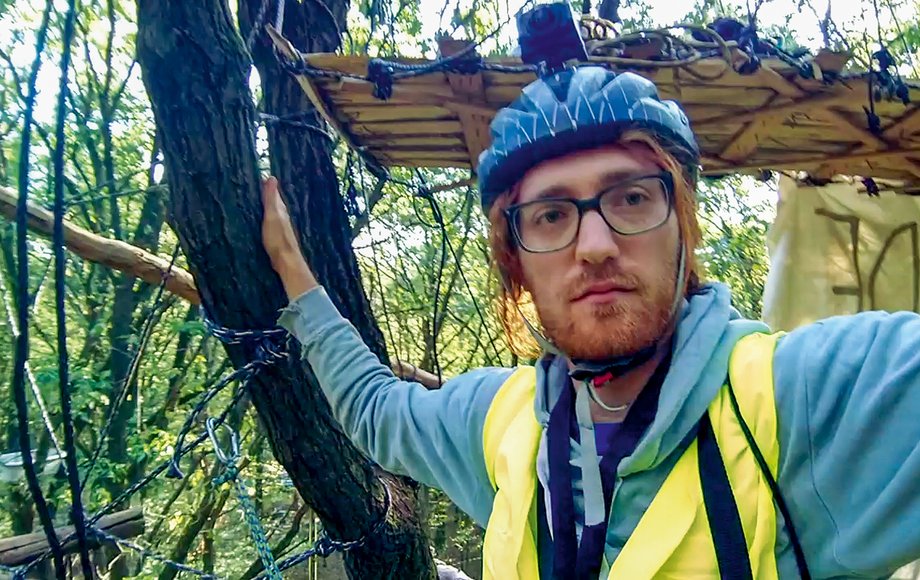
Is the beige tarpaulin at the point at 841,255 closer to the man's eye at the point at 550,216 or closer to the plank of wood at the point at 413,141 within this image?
the plank of wood at the point at 413,141

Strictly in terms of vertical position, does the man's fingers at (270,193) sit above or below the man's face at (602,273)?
above

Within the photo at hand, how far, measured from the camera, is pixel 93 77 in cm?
647

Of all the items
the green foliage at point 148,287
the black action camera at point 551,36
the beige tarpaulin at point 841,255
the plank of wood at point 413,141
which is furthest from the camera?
the green foliage at point 148,287

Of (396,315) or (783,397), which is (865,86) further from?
(396,315)

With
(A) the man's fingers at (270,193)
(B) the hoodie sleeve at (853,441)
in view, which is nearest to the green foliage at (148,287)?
(A) the man's fingers at (270,193)

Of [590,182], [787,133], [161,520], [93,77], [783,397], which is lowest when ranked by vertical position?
[161,520]

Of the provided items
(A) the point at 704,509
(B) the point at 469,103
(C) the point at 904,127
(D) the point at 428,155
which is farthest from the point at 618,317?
(C) the point at 904,127

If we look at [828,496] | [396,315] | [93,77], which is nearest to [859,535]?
[828,496]

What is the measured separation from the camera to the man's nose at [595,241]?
1.04 metres

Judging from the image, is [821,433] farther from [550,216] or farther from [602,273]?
[550,216]

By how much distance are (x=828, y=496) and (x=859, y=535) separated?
Result: 0.16 ft

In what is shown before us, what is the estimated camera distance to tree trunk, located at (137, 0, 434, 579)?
1355 mm

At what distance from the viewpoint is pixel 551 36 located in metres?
1.29

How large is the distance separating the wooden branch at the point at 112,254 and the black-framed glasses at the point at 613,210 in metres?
1.24
